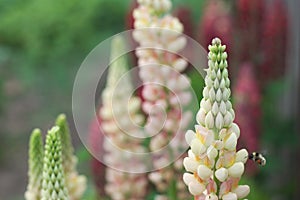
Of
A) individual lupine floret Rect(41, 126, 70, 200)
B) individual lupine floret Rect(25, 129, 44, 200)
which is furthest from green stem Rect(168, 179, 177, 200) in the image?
individual lupine floret Rect(41, 126, 70, 200)

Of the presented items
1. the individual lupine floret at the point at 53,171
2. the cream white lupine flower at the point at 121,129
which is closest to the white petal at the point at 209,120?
the individual lupine floret at the point at 53,171

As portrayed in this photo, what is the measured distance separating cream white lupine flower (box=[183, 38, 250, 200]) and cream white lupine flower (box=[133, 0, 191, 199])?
534 mm

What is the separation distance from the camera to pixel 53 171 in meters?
1.10

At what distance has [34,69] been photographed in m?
4.71

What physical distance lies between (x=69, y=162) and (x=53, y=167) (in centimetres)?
30

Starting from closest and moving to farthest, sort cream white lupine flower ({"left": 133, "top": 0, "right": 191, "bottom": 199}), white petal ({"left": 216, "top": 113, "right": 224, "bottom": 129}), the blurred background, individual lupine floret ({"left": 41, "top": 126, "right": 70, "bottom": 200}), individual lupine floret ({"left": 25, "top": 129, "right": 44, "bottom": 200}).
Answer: white petal ({"left": 216, "top": 113, "right": 224, "bottom": 129})
individual lupine floret ({"left": 41, "top": 126, "right": 70, "bottom": 200})
individual lupine floret ({"left": 25, "top": 129, "right": 44, "bottom": 200})
cream white lupine flower ({"left": 133, "top": 0, "right": 191, "bottom": 199})
the blurred background

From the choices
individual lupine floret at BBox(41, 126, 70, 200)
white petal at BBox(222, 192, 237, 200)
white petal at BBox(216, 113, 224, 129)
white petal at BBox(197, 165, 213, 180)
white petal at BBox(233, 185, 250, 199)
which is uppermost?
individual lupine floret at BBox(41, 126, 70, 200)

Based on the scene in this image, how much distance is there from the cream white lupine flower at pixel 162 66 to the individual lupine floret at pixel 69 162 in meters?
0.23

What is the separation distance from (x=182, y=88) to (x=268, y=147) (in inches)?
59.7

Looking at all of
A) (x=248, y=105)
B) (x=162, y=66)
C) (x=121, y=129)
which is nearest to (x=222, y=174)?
(x=162, y=66)

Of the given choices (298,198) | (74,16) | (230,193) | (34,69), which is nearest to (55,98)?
(34,69)

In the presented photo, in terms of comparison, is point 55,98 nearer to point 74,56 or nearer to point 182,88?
point 74,56

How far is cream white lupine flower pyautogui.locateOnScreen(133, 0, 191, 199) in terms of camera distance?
1.52 metres

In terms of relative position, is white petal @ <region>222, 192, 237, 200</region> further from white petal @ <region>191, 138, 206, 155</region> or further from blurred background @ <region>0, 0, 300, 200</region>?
blurred background @ <region>0, 0, 300, 200</region>
